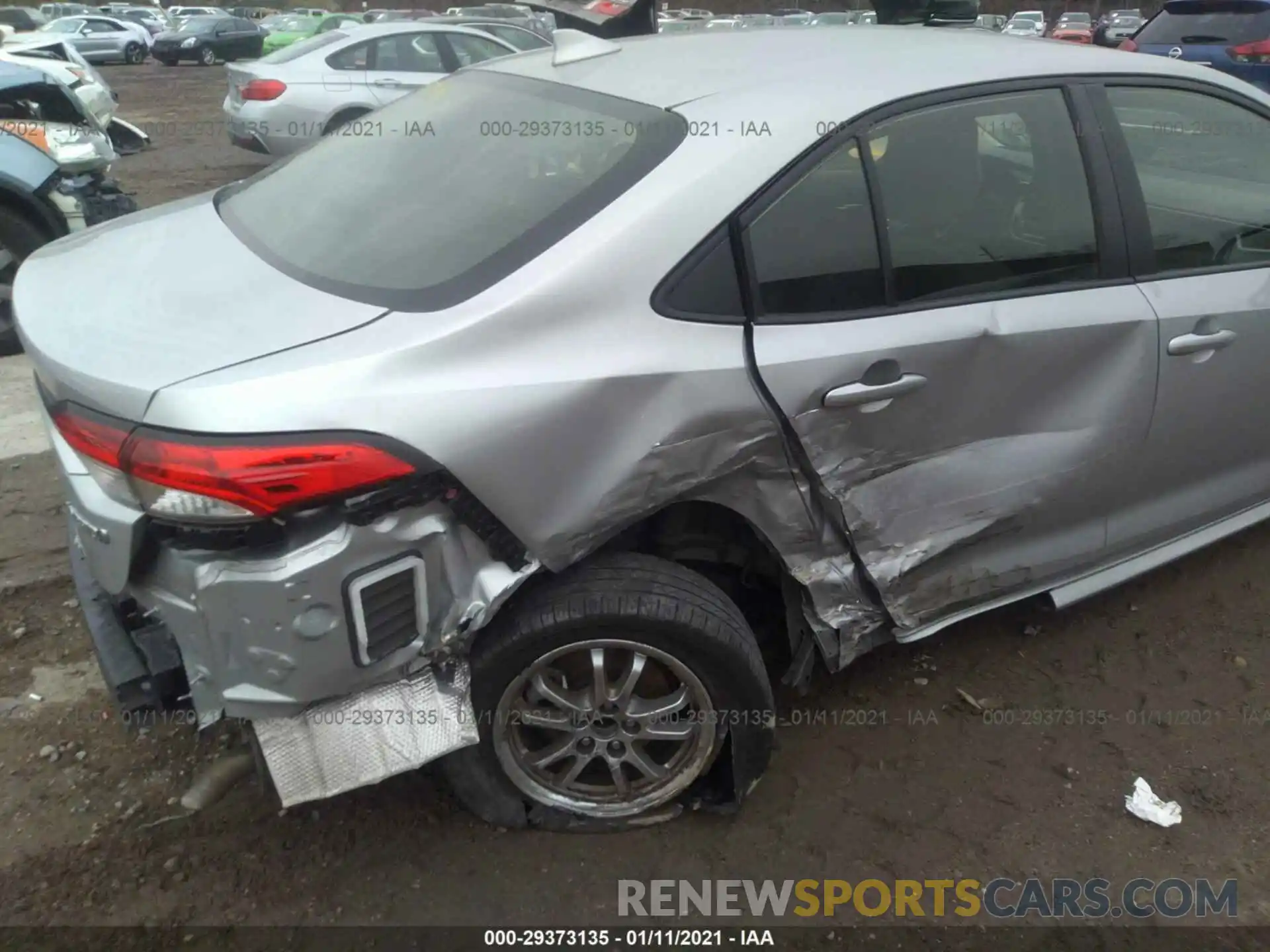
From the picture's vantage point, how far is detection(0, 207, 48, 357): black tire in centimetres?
503

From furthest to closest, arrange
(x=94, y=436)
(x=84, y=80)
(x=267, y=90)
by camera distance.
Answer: (x=267, y=90) → (x=84, y=80) → (x=94, y=436)

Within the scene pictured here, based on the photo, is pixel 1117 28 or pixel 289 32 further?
pixel 1117 28

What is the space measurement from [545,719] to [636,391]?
0.82m

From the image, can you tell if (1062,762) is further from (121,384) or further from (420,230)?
(121,384)

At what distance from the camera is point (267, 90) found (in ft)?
31.3

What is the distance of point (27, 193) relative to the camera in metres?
4.99

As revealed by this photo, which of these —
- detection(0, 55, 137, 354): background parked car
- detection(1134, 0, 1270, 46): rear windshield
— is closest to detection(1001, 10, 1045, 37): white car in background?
detection(1134, 0, 1270, 46): rear windshield

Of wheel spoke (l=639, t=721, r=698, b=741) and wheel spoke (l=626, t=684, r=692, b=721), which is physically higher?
wheel spoke (l=626, t=684, r=692, b=721)

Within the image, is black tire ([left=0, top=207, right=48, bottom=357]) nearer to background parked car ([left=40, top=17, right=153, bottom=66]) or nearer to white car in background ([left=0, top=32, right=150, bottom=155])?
white car in background ([left=0, top=32, right=150, bottom=155])

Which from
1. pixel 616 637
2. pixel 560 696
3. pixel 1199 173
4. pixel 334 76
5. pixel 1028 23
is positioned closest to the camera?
pixel 616 637

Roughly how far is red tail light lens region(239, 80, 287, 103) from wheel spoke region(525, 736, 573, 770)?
9.08 meters

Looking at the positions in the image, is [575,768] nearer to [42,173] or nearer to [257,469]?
[257,469]

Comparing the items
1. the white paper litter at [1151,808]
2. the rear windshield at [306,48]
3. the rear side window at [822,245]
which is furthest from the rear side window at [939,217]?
the rear windshield at [306,48]

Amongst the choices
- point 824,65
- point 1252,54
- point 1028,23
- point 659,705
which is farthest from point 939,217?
point 1028,23
